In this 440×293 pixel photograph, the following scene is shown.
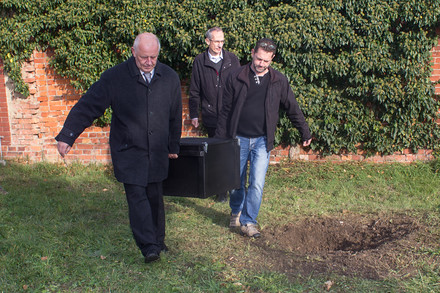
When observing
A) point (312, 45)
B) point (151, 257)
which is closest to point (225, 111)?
point (151, 257)

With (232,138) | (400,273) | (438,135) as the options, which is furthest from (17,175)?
(438,135)

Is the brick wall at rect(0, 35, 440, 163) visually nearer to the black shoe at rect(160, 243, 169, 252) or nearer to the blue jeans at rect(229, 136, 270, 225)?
the blue jeans at rect(229, 136, 270, 225)

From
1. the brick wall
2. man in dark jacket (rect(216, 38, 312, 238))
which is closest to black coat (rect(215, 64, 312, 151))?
man in dark jacket (rect(216, 38, 312, 238))

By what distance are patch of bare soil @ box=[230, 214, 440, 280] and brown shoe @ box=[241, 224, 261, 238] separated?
0.08 m

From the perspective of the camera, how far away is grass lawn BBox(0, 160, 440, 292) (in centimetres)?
397

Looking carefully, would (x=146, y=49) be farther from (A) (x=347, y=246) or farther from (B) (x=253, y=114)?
(A) (x=347, y=246)

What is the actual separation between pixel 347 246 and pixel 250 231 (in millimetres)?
1058

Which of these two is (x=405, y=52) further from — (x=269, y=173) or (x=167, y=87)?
(x=167, y=87)

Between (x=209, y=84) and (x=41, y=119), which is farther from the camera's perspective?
(x=41, y=119)

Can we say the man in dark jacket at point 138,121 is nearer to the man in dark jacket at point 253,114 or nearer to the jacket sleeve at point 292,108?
the man in dark jacket at point 253,114

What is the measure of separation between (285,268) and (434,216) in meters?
2.32

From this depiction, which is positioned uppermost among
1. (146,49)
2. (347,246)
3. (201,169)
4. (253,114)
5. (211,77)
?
(146,49)

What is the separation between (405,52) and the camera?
781 centimetres

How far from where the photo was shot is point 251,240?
16.6 feet
